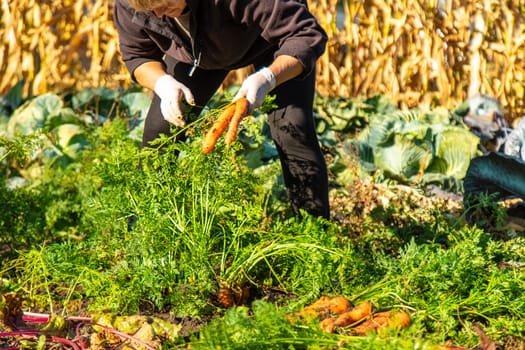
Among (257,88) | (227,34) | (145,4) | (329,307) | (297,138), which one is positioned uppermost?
(145,4)

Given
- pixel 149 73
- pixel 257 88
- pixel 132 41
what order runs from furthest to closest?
pixel 132 41, pixel 149 73, pixel 257 88

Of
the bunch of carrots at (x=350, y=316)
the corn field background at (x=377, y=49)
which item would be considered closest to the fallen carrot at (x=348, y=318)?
the bunch of carrots at (x=350, y=316)

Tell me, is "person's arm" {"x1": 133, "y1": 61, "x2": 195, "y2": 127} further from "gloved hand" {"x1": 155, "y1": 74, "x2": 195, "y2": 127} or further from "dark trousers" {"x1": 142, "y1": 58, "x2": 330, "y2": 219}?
"dark trousers" {"x1": 142, "y1": 58, "x2": 330, "y2": 219}

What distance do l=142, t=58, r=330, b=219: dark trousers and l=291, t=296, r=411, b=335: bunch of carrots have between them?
91cm

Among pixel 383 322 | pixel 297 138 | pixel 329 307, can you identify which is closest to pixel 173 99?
pixel 297 138

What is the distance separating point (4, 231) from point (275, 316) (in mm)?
2205

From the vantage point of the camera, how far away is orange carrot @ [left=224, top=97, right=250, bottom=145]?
2.72 meters

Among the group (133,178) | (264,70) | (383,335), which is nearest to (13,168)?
(133,178)

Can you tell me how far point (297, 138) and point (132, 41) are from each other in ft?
3.00

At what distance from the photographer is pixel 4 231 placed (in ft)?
12.6

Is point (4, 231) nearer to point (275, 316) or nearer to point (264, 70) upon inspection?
point (264, 70)

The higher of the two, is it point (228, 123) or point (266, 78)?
point (266, 78)

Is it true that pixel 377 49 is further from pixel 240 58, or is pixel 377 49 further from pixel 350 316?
pixel 350 316

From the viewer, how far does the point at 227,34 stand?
10.5ft
